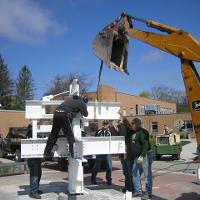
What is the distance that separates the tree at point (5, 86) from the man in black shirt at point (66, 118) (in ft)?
205

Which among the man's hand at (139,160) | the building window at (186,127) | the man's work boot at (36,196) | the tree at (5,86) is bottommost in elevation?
the man's work boot at (36,196)

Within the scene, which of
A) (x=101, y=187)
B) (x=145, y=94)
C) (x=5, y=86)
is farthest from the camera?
(x=145, y=94)

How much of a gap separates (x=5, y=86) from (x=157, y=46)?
69.6 metres

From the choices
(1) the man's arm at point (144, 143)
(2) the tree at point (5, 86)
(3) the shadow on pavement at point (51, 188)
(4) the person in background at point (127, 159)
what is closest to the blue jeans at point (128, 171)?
(4) the person in background at point (127, 159)

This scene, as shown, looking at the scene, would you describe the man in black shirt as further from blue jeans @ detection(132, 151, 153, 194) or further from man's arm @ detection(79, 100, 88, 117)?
A: blue jeans @ detection(132, 151, 153, 194)

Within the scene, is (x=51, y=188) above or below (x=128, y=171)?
below

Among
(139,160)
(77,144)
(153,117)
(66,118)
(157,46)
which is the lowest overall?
(139,160)

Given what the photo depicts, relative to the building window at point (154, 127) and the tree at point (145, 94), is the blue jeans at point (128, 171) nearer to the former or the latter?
the building window at point (154, 127)

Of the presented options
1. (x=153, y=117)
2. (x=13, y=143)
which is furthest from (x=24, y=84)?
(x=13, y=143)

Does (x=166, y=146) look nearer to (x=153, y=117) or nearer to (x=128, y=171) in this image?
(x=128, y=171)

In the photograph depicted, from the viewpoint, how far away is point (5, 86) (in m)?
75.8

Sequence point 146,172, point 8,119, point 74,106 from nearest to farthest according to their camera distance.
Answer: point 74,106
point 146,172
point 8,119

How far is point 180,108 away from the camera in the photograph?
100688mm

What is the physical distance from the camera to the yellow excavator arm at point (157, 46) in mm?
8062
